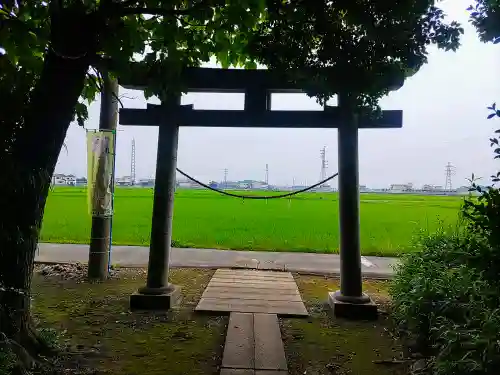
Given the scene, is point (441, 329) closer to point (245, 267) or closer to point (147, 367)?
point (147, 367)

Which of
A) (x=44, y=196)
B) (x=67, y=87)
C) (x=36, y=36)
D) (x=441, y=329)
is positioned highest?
(x=36, y=36)

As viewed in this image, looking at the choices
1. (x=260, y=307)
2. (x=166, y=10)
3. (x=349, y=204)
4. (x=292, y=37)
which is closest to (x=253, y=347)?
(x=260, y=307)

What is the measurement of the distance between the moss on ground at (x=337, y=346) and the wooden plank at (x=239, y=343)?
0.97 feet

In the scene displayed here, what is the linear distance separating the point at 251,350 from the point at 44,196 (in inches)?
72.8

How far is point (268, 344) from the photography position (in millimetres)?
3154

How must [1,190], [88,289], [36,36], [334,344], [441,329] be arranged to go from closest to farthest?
[1,190], [441,329], [36,36], [334,344], [88,289]

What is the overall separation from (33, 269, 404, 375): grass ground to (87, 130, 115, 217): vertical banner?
1.17 metres

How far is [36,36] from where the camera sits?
107 inches

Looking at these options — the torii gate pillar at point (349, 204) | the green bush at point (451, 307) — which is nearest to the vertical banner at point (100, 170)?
the torii gate pillar at point (349, 204)

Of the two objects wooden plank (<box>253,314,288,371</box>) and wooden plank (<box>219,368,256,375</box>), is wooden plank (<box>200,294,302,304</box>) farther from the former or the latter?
wooden plank (<box>219,368,256,375</box>)

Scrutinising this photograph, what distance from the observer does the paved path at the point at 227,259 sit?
21.1 feet

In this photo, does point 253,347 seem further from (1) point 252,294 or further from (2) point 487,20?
(2) point 487,20

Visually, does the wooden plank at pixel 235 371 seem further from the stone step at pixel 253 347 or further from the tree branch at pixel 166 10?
the tree branch at pixel 166 10

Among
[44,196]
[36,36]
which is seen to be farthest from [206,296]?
[36,36]
